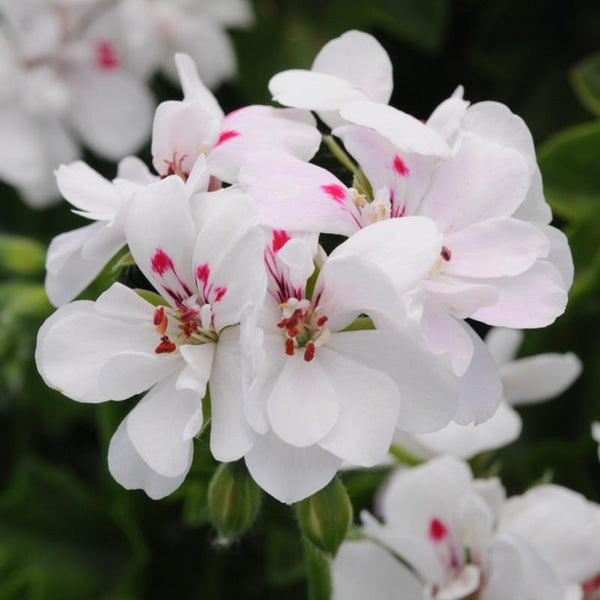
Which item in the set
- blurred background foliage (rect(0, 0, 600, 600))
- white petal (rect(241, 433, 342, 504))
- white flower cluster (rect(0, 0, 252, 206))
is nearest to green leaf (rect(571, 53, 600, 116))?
blurred background foliage (rect(0, 0, 600, 600))

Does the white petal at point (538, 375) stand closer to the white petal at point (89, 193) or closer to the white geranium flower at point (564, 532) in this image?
the white geranium flower at point (564, 532)

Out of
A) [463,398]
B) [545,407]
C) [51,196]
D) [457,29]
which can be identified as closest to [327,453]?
[463,398]

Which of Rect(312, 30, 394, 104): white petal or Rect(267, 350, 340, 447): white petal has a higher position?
Rect(312, 30, 394, 104): white petal

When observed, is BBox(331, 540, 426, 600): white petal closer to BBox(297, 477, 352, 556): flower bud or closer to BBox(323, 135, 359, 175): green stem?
BBox(297, 477, 352, 556): flower bud

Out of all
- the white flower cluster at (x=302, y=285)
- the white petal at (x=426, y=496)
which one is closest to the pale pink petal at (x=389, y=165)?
the white flower cluster at (x=302, y=285)

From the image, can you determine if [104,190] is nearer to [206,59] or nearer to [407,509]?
[407,509]

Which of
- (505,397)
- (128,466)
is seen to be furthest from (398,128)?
(505,397)
